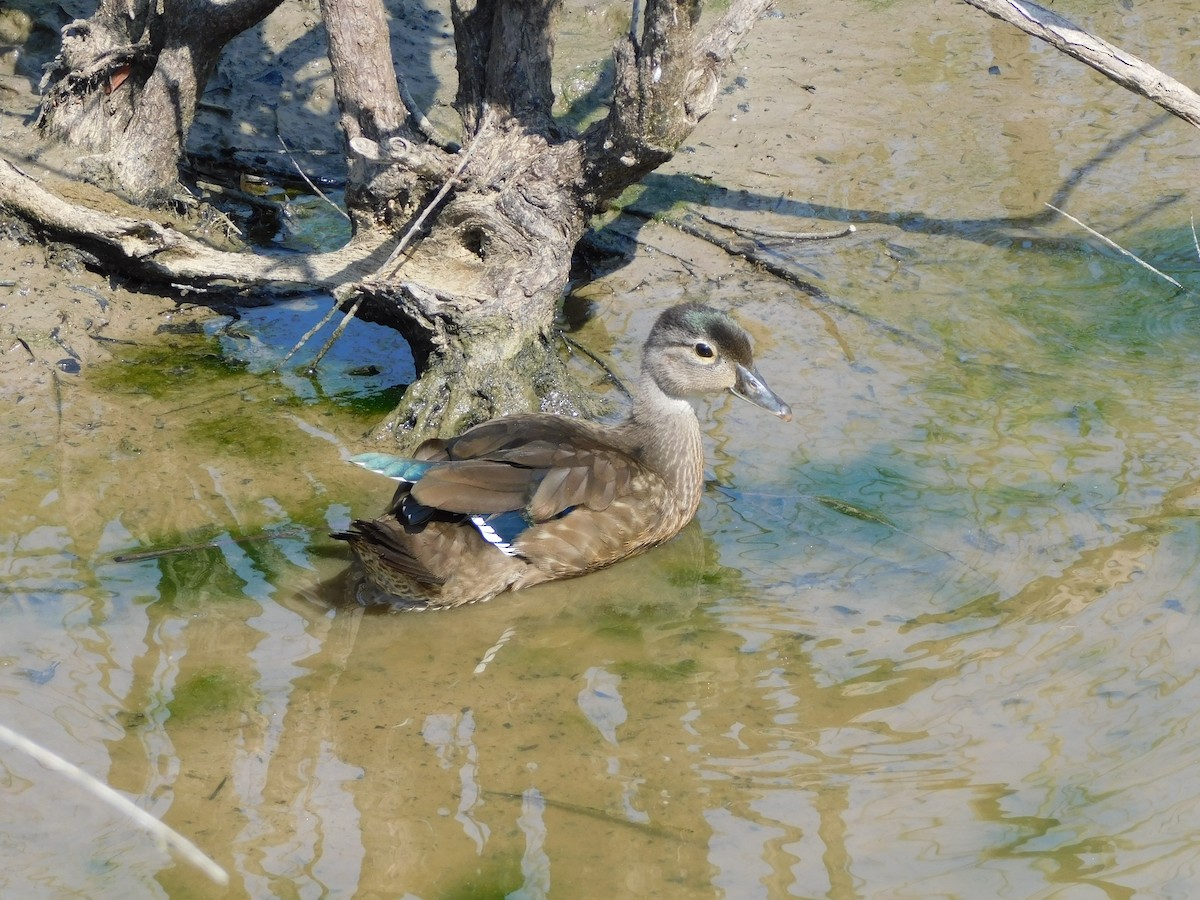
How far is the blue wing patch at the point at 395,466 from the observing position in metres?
4.70

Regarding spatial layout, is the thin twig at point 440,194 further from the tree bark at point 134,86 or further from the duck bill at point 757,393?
the tree bark at point 134,86

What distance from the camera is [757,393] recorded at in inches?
216

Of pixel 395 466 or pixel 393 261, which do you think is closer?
pixel 395 466

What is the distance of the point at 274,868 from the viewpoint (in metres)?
3.46

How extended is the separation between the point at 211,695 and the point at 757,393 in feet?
8.30

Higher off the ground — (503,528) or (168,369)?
(503,528)

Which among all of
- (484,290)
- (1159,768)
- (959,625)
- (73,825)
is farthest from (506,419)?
(1159,768)

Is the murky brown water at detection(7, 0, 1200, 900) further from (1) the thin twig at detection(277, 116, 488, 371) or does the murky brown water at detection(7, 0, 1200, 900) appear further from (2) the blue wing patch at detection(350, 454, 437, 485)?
(2) the blue wing patch at detection(350, 454, 437, 485)

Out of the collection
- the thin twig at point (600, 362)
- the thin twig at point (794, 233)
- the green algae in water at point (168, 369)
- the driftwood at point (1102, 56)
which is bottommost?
the green algae in water at point (168, 369)

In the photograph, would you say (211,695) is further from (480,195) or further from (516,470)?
(480,195)

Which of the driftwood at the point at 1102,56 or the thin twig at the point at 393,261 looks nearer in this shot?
the thin twig at the point at 393,261

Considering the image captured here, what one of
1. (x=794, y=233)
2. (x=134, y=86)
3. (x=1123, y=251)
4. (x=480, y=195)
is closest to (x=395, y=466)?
(x=480, y=195)

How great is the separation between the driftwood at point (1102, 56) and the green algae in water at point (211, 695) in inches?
181

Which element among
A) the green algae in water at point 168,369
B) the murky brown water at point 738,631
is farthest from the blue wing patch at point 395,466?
the green algae in water at point 168,369
